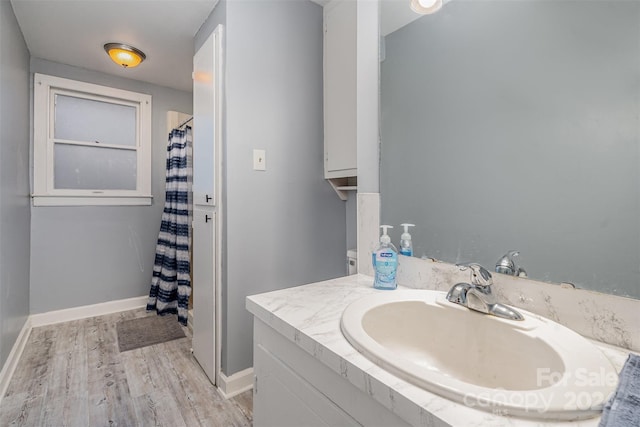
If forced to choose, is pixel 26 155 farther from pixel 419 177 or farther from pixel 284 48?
pixel 419 177

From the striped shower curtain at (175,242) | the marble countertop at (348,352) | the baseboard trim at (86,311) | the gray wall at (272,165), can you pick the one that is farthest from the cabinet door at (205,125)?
the baseboard trim at (86,311)

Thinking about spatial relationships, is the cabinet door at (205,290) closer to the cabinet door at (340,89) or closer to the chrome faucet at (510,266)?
the cabinet door at (340,89)

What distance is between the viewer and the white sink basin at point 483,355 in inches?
17.4

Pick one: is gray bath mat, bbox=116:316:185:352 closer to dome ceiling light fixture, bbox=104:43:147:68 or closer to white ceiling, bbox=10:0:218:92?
dome ceiling light fixture, bbox=104:43:147:68

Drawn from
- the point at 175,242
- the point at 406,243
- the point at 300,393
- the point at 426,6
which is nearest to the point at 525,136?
the point at 406,243

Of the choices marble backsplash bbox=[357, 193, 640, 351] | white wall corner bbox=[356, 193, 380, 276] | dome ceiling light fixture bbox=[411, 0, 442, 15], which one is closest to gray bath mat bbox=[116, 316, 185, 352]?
white wall corner bbox=[356, 193, 380, 276]

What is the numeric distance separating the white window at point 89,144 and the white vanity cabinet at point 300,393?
2.77 m

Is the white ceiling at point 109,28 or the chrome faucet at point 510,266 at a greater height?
the white ceiling at point 109,28

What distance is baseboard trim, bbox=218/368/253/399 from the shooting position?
1672mm

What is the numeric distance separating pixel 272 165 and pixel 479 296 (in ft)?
4.50

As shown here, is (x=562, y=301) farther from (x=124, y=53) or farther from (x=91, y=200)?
(x=91, y=200)

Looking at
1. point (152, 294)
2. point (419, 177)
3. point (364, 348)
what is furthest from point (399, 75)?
point (152, 294)

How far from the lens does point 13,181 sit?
1996 millimetres

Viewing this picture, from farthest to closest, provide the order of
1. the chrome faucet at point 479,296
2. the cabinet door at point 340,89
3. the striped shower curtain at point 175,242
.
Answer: the striped shower curtain at point 175,242, the cabinet door at point 340,89, the chrome faucet at point 479,296
